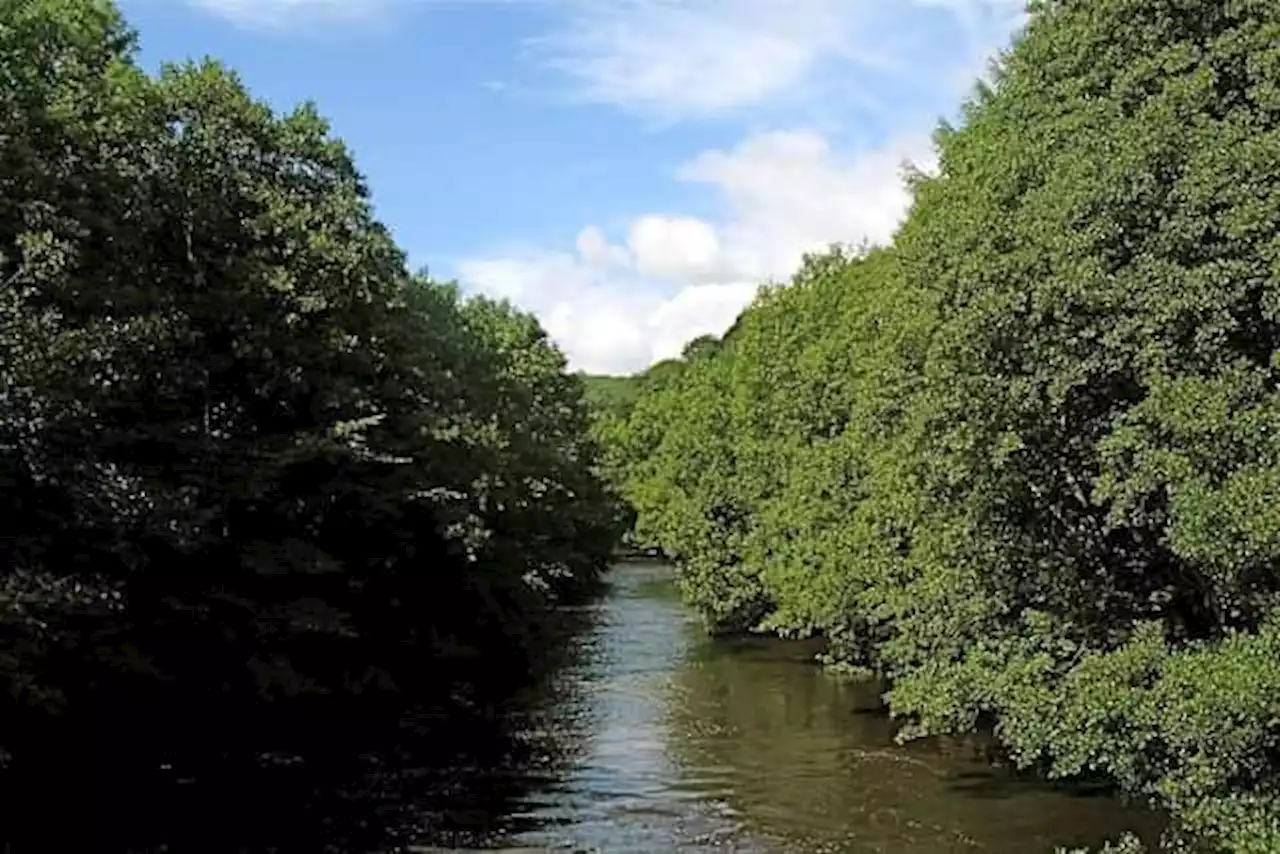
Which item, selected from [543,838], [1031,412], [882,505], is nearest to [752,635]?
[882,505]

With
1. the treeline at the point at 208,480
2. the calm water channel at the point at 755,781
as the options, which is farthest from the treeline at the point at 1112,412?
the treeline at the point at 208,480

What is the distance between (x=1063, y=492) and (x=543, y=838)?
1075cm

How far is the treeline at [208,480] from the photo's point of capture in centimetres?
2570

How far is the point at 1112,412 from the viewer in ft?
72.7

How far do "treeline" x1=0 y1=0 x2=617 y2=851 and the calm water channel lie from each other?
3092mm

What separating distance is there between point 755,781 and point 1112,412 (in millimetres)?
13546

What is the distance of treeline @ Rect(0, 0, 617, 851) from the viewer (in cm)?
2570

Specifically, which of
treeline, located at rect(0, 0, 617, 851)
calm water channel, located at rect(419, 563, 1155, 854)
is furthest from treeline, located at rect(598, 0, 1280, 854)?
treeline, located at rect(0, 0, 617, 851)

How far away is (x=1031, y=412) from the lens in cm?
2239

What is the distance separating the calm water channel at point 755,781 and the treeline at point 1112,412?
5.90ft

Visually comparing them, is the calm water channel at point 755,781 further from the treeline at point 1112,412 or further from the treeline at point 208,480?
the treeline at point 208,480

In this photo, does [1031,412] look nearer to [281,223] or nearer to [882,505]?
[882,505]

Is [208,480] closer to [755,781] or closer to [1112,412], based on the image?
[755,781]

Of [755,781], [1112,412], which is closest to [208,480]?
[755,781]
